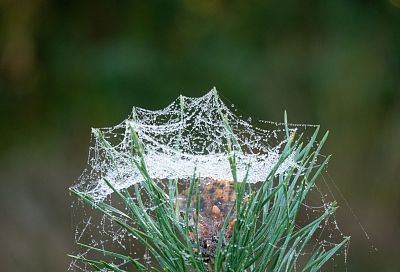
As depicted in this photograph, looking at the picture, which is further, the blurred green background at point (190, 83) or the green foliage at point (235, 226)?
the blurred green background at point (190, 83)

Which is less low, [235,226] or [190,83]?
[190,83]

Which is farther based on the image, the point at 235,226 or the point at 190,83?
the point at 190,83

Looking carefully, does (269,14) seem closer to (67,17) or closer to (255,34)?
(255,34)

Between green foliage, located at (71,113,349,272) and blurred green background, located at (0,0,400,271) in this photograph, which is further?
blurred green background, located at (0,0,400,271)

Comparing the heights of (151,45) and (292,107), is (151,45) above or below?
above
